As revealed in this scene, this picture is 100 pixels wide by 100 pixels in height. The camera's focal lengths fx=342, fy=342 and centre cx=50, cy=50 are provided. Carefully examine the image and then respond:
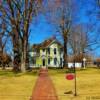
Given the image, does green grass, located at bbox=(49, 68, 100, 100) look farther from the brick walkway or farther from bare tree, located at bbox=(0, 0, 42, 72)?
bare tree, located at bbox=(0, 0, 42, 72)

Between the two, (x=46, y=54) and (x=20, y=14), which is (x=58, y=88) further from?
(x=46, y=54)

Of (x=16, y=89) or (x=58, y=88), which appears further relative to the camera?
(x=58, y=88)

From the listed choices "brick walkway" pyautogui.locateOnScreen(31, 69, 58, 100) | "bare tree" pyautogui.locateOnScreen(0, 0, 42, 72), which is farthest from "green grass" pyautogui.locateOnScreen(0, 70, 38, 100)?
"bare tree" pyautogui.locateOnScreen(0, 0, 42, 72)

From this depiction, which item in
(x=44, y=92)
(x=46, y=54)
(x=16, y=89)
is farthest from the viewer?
(x=46, y=54)

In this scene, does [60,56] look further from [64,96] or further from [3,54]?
[64,96]

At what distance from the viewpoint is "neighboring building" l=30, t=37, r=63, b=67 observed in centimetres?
8238

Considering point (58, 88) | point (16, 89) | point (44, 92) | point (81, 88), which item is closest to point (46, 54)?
point (58, 88)

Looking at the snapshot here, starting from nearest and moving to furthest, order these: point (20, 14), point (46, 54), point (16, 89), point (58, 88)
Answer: point (16, 89), point (58, 88), point (20, 14), point (46, 54)

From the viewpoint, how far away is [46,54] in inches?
3302

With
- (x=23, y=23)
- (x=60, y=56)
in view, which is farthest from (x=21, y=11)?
(x=60, y=56)

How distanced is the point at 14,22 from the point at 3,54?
28095 millimetres

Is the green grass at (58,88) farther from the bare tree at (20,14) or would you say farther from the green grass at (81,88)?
the bare tree at (20,14)

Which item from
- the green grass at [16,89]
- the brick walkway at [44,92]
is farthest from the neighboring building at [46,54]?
the brick walkway at [44,92]

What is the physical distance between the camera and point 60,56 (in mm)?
82625
